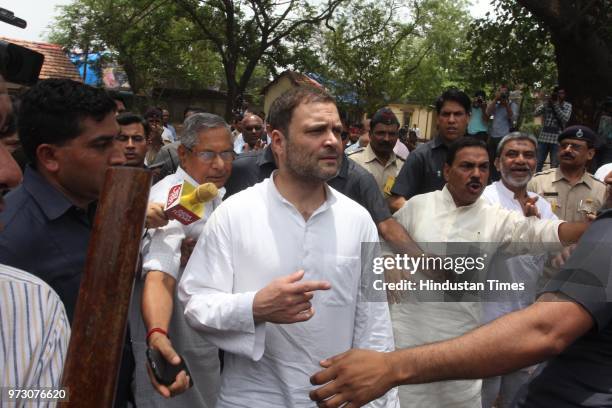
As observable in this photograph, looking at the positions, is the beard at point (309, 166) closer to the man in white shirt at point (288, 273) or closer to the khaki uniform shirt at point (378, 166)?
the man in white shirt at point (288, 273)

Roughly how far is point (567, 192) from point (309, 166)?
11.1ft

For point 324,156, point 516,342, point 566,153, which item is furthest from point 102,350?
point 566,153

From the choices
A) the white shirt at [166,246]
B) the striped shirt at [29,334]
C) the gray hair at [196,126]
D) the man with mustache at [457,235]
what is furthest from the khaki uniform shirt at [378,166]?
the striped shirt at [29,334]

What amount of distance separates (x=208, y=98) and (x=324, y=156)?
134 feet

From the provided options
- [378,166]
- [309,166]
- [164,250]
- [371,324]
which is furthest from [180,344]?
[378,166]

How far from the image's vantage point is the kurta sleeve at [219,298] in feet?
6.92

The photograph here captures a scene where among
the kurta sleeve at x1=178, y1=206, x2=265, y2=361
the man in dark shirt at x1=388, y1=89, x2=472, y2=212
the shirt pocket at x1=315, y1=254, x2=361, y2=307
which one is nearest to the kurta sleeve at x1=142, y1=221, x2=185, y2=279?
the kurta sleeve at x1=178, y1=206, x2=265, y2=361

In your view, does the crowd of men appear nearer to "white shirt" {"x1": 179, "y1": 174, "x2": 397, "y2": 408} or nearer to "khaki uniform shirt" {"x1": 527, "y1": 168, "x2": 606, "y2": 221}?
"white shirt" {"x1": 179, "y1": 174, "x2": 397, "y2": 408}

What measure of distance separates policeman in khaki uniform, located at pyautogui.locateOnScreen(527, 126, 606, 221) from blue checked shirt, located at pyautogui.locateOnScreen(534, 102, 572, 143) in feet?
13.6

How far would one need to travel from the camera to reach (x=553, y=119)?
30.1 feet

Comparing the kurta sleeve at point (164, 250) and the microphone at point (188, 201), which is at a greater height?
the microphone at point (188, 201)

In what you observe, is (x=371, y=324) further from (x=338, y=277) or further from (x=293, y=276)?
(x=293, y=276)

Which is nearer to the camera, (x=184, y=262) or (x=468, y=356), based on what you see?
(x=468, y=356)

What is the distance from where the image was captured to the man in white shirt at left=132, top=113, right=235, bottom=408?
256 centimetres
